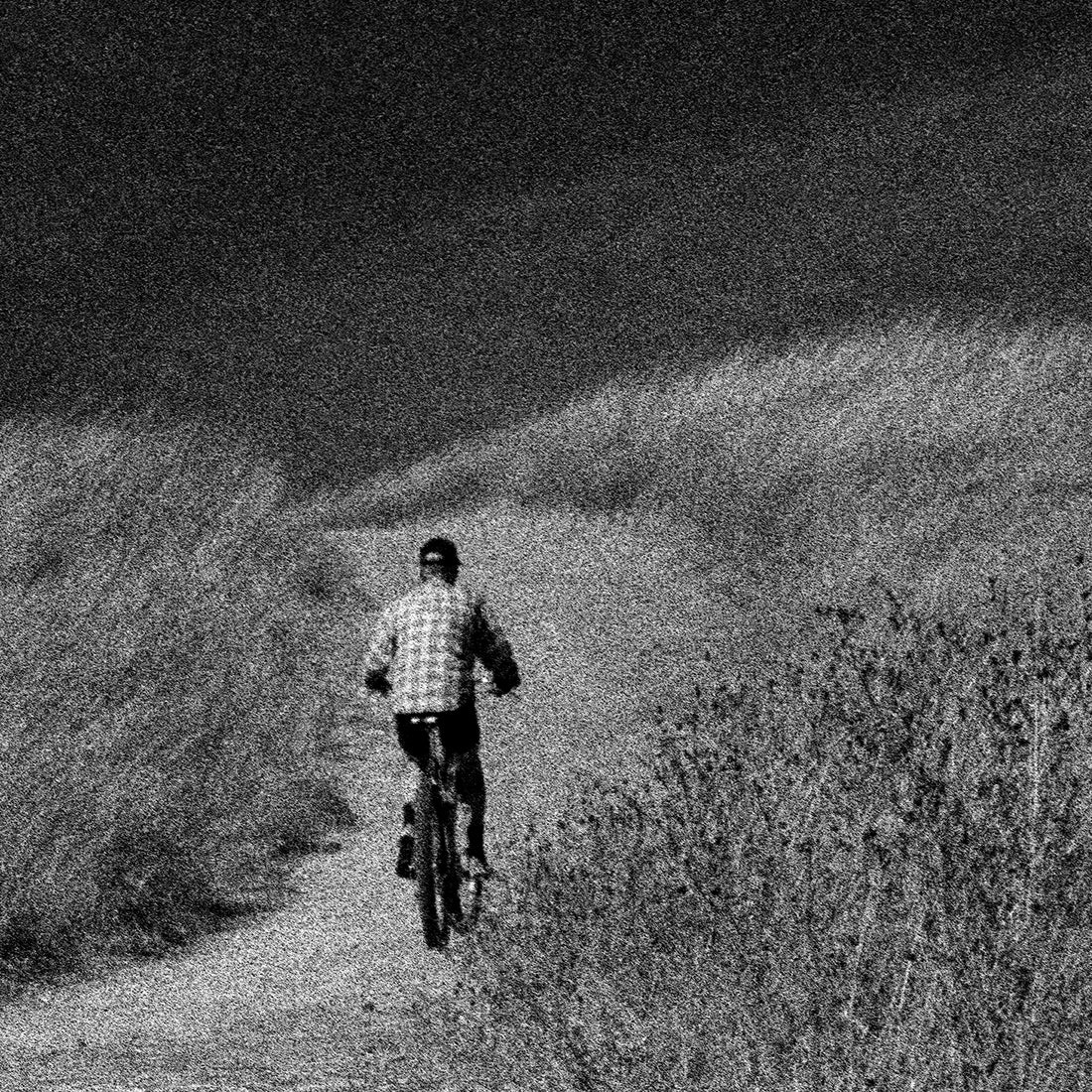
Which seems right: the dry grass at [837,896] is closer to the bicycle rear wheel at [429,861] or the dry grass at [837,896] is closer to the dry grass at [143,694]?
the bicycle rear wheel at [429,861]

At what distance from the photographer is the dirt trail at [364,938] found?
4656mm

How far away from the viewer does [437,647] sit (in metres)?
5.62

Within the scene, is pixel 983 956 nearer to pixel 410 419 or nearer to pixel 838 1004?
pixel 838 1004

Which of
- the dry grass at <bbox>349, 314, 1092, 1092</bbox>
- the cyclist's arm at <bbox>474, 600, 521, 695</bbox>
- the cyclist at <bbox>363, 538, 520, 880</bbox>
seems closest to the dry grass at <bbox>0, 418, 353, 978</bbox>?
the cyclist at <bbox>363, 538, 520, 880</bbox>

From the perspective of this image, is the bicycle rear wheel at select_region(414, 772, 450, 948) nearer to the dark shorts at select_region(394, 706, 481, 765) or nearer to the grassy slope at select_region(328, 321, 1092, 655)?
the dark shorts at select_region(394, 706, 481, 765)

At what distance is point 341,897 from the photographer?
6.66 metres

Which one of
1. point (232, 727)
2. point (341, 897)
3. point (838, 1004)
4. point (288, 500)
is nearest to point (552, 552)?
point (288, 500)

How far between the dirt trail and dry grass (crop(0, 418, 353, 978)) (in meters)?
0.27

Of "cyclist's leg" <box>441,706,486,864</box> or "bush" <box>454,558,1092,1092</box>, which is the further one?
"cyclist's leg" <box>441,706,486,864</box>

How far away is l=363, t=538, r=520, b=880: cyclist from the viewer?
562 cm

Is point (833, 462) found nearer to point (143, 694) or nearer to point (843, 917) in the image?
point (143, 694)

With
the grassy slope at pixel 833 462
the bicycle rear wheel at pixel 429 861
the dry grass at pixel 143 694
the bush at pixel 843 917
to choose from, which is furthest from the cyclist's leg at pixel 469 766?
the grassy slope at pixel 833 462

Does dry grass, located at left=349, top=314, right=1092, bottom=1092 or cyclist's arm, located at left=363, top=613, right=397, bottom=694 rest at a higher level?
cyclist's arm, located at left=363, top=613, right=397, bottom=694

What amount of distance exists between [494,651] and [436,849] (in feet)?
2.22
